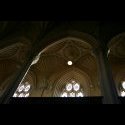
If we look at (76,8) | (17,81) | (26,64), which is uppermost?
(26,64)

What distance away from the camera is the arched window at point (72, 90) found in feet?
38.0

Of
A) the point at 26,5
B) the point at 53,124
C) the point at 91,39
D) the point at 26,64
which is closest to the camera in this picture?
the point at 26,5

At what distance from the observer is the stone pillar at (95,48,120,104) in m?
6.50

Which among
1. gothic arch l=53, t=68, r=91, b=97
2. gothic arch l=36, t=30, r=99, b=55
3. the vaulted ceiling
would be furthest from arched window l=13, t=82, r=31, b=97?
gothic arch l=36, t=30, r=99, b=55

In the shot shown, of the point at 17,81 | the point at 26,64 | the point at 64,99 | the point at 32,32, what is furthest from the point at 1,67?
the point at 64,99

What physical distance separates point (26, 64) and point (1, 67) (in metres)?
5.25

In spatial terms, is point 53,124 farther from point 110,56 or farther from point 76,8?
point 110,56

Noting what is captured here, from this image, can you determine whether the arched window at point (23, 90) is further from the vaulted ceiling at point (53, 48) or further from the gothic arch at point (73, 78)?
the gothic arch at point (73, 78)

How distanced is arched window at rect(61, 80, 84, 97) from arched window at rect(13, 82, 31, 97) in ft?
7.31

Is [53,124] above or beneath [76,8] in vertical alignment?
beneath

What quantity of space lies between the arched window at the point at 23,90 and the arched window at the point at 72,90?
2.23 metres

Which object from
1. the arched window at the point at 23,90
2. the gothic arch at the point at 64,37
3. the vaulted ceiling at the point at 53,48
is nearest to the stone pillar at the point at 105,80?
the vaulted ceiling at the point at 53,48

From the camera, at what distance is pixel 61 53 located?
13656 millimetres

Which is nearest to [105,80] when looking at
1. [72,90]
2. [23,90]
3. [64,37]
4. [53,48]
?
[72,90]
